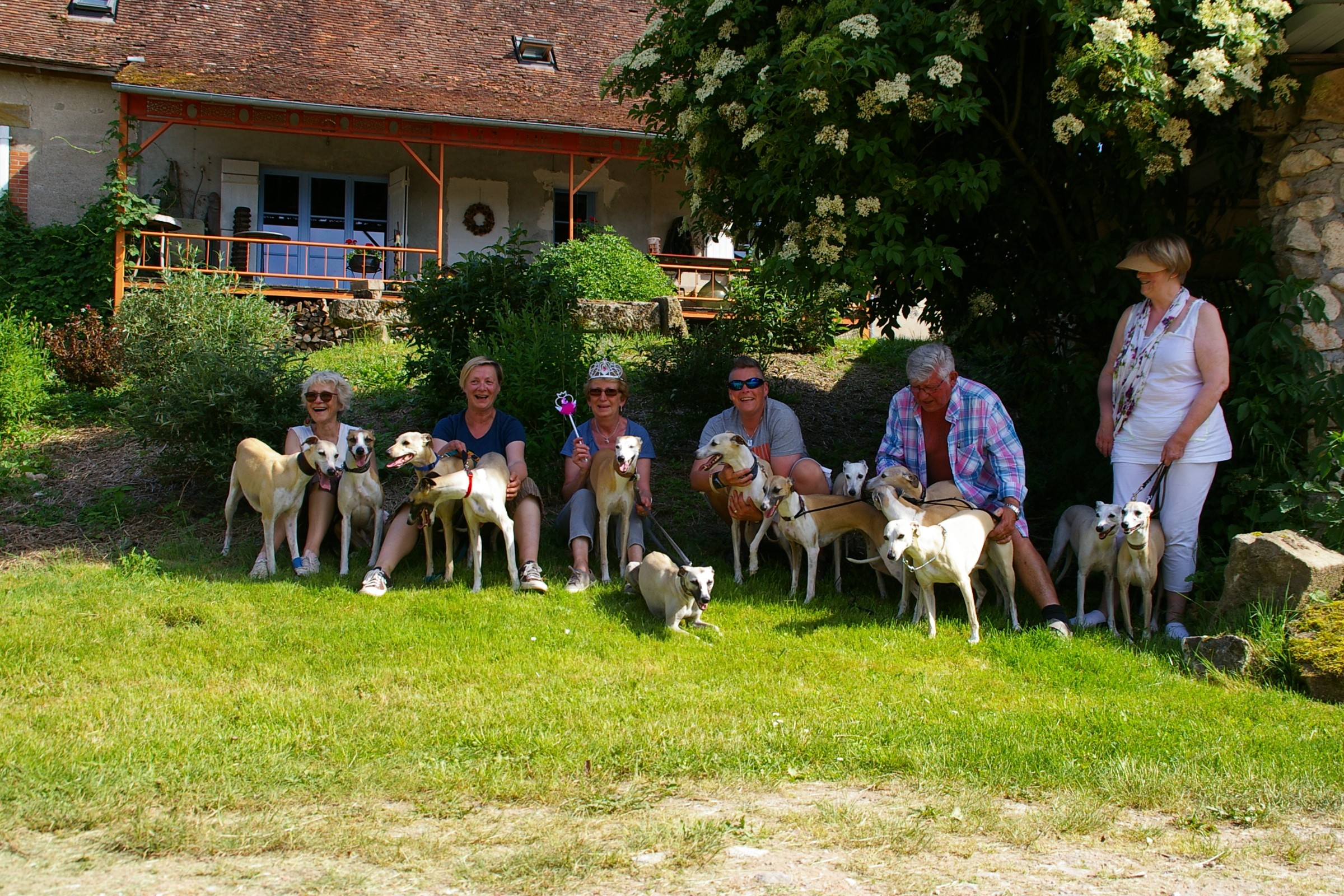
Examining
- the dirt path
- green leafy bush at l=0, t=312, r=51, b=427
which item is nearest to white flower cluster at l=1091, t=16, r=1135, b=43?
the dirt path

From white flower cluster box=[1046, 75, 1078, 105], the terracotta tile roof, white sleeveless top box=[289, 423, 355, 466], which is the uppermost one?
the terracotta tile roof

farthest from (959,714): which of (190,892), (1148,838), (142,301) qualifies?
(142,301)

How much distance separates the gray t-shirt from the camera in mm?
7160

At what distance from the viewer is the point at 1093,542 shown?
6.21 meters

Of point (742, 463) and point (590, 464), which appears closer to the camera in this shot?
point (742, 463)

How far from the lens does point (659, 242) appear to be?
19.0m

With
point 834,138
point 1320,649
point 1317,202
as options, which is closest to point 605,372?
point 834,138

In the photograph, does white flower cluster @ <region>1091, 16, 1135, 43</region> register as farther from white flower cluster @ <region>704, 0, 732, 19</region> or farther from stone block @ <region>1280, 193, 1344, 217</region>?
white flower cluster @ <region>704, 0, 732, 19</region>

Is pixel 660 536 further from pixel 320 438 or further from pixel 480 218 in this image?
pixel 480 218

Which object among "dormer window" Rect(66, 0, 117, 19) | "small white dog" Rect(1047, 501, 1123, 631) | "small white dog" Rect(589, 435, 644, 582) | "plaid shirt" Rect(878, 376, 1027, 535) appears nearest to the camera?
"small white dog" Rect(1047, 501, 1123, 631)

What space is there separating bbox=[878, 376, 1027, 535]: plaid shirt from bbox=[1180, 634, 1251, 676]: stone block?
114 cm

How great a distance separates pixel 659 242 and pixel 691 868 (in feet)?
53.6

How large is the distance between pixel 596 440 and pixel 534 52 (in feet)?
43.9

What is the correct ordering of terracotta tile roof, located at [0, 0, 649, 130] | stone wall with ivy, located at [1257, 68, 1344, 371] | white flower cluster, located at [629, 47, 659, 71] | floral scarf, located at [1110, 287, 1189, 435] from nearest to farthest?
Result: floral scarf, located at [1110, 287, 1189, 435], stone wall with ivy, located at [1257, 68, 1344, 371], white flower cluster, located at [629, 47, 659, 71], terracotta tile roof, located at [0, 0, 649, 130]
